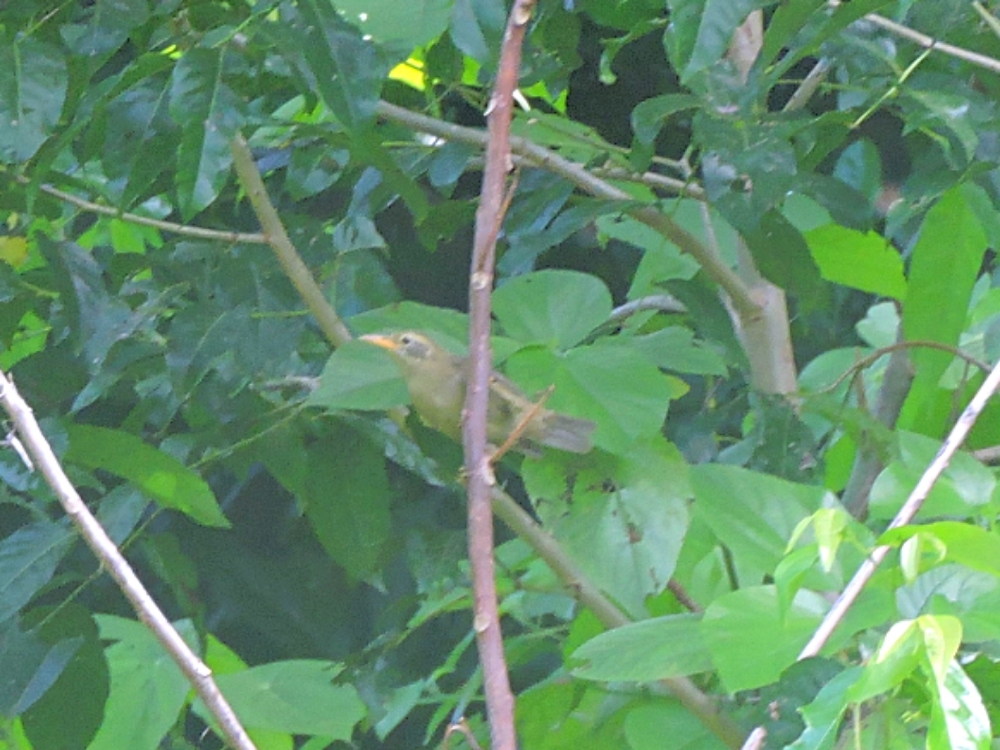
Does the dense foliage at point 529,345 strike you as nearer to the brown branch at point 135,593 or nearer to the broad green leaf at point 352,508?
the broad green leaf at point 352,508

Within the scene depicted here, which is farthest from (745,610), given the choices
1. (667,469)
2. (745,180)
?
(745,180)

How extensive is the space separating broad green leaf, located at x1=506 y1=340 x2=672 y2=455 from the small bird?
1 centimetres

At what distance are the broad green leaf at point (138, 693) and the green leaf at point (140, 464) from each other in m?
0.16

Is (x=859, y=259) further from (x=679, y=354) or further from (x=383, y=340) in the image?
(x=383, y=340)

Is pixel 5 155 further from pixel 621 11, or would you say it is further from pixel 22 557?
pixel 621 11

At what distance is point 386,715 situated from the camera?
3.64 ft

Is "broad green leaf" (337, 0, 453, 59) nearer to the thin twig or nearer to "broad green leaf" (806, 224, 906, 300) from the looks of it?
the thin twig

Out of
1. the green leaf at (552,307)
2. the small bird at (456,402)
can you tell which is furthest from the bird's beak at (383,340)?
the green leaf at (552,307)

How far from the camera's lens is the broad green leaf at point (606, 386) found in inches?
33.0

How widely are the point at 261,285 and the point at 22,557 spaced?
27 centimetres

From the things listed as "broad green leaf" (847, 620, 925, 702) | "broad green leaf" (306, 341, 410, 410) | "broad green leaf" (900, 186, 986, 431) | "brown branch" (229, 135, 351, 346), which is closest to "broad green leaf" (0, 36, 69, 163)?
"brown branch" (229, 135, 351, 346)

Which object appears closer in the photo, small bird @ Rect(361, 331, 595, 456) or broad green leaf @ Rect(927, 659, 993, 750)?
broad green leaf @ Rect(927, 659, 993, 750)

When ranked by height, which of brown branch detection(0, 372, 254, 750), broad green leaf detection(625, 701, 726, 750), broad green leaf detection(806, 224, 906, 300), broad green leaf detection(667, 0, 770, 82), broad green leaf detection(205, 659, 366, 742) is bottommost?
broad green leaf detection(205, 659, 366, 742)

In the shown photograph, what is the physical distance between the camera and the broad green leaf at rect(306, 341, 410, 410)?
32.4 inches
